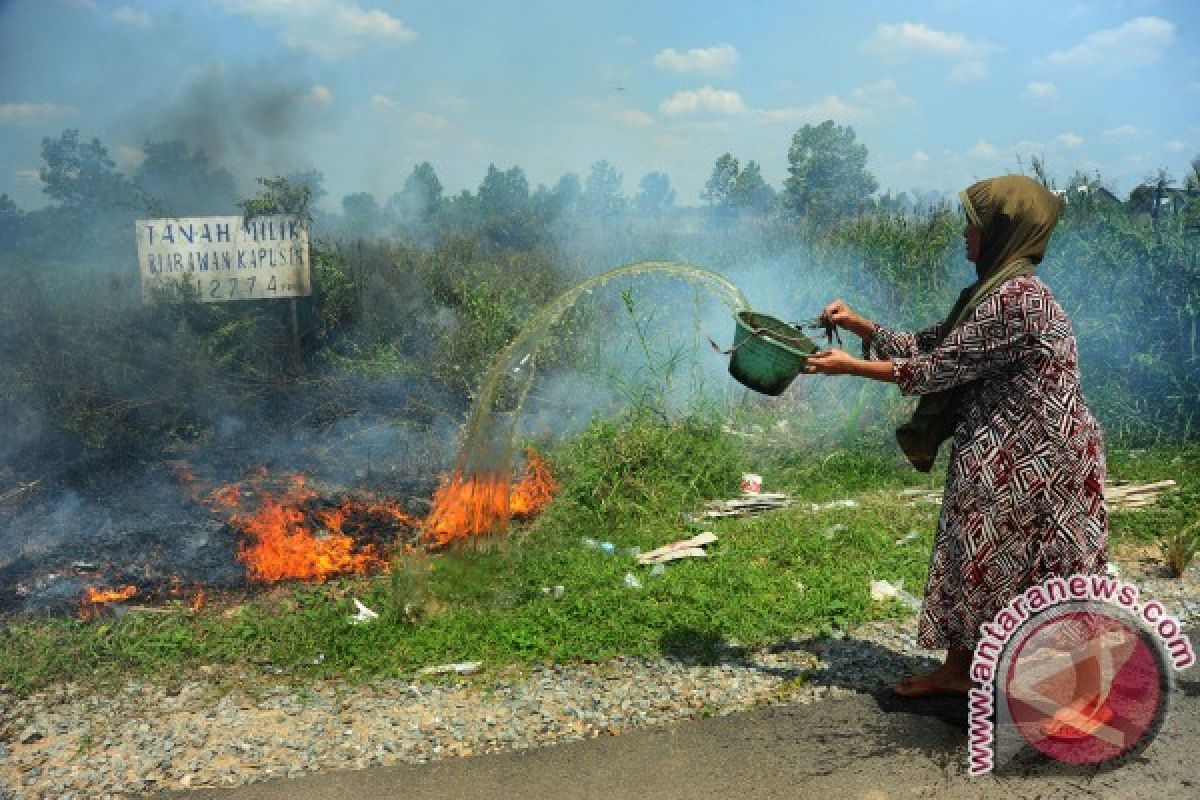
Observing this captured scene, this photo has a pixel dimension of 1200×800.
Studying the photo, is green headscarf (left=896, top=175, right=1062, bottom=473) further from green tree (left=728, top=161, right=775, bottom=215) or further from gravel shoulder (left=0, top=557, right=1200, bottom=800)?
green tree (left=728, top=161, right=775, bottom=215)

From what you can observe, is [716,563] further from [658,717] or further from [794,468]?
[794,468]

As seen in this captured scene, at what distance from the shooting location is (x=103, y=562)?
5.29m

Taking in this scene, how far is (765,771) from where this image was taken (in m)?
3.21

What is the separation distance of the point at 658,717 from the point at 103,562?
3665 mm

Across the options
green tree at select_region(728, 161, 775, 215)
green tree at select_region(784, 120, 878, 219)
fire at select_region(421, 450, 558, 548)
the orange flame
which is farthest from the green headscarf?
green tree at select_region(784, 120, 878, 219)

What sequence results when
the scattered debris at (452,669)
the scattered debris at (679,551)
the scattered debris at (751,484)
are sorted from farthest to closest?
the scattered debris at (751,484)
the scattered debris at (679,551)
the scattered debris at (452,669)

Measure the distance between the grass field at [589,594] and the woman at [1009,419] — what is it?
49.2 inches

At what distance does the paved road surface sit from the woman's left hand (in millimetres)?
1416

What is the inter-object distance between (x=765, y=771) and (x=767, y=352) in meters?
1.61

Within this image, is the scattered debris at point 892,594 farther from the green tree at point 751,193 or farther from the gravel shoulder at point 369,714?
the green tree at point 751,193

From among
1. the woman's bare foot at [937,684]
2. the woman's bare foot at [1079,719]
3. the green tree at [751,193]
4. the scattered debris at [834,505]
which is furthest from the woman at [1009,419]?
the green tree at [751,193]

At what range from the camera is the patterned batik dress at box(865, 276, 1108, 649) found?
10.5ft

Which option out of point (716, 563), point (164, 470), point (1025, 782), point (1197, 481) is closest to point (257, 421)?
point (164, 470)

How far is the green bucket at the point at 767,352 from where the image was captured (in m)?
3.55
